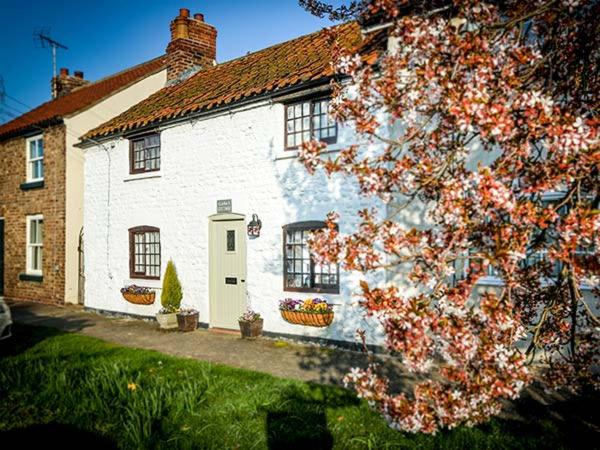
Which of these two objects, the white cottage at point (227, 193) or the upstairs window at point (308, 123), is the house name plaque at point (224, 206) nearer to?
the white cottage at point (227, 193)

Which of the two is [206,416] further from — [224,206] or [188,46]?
[188,46]

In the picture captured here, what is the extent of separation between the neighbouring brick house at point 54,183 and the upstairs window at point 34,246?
31mm

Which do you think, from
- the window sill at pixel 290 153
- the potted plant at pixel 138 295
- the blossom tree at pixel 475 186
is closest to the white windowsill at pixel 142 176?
the potted plant at pixel 138 295

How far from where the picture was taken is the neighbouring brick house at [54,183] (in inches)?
579

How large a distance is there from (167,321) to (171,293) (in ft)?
2.25

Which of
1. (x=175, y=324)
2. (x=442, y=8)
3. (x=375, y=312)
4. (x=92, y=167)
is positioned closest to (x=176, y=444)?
(x=375, y=312)

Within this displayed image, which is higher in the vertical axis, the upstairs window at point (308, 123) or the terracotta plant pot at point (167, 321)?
the upstairs window at point (308, 123)

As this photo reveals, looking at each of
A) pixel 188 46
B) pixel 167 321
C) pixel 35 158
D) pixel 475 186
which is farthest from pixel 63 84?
pixel 475 186

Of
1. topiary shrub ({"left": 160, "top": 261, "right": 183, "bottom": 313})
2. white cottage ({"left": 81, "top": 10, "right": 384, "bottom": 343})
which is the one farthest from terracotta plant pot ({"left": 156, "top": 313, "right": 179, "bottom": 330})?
white cottage ({"left": 81, "top": 10, "right": 384, "bottom": 343})

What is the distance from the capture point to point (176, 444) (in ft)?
14.3

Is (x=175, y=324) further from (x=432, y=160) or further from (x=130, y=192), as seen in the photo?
(x=432, y=160)

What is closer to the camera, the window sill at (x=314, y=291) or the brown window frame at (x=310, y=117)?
the window sill at (x=314, y=291)

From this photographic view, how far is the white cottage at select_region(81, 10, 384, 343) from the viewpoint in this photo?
29.7 feet

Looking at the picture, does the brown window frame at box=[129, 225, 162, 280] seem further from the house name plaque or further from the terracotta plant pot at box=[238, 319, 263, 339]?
the terracotta plant pot at box=[238, 319, 263, 339]
